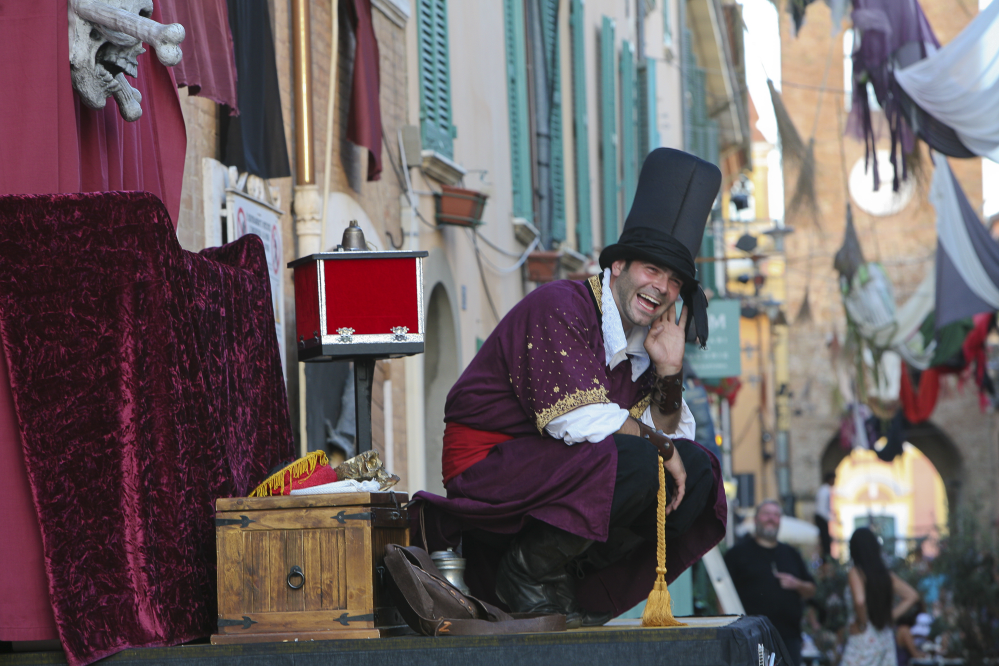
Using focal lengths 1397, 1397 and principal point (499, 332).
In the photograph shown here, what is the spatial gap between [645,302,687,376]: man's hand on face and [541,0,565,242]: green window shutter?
7651mm

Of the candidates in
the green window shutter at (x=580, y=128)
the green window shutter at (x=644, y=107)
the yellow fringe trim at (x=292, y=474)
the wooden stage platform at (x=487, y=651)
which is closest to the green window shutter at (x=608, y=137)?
the green window shutter at (x=580, y=128)

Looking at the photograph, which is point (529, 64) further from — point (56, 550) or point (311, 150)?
point (56, 550)

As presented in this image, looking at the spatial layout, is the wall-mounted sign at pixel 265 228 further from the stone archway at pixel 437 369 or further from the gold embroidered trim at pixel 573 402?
the stone archway at pixel 437 369

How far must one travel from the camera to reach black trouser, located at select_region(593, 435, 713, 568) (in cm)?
354

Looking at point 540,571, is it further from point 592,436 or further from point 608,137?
point 608,137

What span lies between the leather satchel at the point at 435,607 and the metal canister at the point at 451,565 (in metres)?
0.27

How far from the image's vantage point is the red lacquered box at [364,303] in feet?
12.8

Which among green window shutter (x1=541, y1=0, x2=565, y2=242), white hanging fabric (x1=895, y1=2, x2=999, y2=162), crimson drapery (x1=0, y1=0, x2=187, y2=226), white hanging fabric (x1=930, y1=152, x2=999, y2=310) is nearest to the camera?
crimson drapery (x1=0, y1=0, x2=187, y2=226)

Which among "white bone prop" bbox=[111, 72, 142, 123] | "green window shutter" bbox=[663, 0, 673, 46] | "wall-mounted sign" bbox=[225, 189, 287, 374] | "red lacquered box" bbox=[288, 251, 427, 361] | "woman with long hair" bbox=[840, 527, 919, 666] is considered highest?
"green window shutter" bbox=[663, 0, 673, 46]

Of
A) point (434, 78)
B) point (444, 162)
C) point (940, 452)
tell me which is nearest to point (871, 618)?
point (444, 162)

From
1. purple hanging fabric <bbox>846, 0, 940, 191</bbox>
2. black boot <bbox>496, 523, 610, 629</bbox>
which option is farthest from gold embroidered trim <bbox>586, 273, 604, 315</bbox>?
purple hanging fabric <bbox>846, 0, 940, 191</bbox>

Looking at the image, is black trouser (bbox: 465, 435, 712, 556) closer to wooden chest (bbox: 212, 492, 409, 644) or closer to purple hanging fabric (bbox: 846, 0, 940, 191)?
wooden chest (bbox: 212, 492, 409, 644)

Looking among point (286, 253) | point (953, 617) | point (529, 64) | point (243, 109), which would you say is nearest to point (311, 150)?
point (286, 253)

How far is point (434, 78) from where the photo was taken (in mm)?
8516
